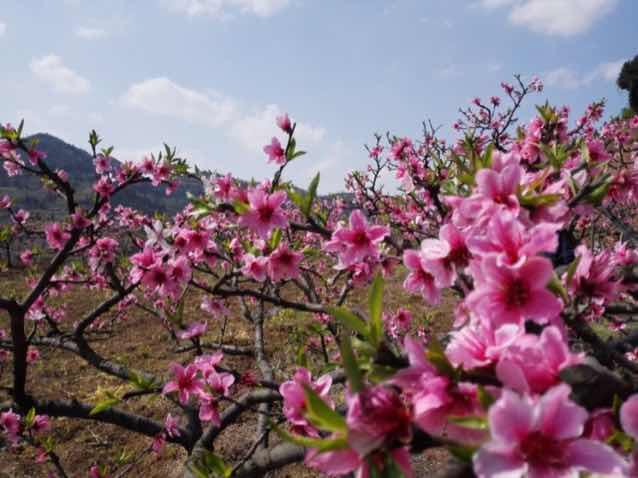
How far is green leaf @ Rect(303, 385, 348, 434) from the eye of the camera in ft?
2.49

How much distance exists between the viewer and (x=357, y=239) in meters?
1.87

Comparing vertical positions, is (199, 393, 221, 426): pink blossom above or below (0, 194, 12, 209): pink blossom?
below

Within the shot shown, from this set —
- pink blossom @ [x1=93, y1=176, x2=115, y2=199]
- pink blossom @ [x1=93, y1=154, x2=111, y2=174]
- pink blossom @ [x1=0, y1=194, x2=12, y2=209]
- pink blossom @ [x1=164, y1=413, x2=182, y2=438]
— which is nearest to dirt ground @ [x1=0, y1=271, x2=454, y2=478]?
pink blossom @ [x1=164, y1=413, x2=182, y2=438]

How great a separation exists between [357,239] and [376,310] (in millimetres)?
944

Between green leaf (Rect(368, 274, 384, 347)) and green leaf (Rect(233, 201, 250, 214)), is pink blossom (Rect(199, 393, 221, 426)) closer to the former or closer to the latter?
green leaf (Rect(233, 201, 250, 214))

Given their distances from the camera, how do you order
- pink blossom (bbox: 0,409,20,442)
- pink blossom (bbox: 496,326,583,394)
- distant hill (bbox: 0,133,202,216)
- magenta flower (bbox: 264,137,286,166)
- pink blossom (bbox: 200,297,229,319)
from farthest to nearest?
distant hill (bbox: 0,133,202,216), pink blossom (bbox: 0,409,20,442), pink blossom (bbox: 200,297,229,319), magenta flower (bbox: 264,137,286,166), pink blossom (bbox: 496,326,583,394)

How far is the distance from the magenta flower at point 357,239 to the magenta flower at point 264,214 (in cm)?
31

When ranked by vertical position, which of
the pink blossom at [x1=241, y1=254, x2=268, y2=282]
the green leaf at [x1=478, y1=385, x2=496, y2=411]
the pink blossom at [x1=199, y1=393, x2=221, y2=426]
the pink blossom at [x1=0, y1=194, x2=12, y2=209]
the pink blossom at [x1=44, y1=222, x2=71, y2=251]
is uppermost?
the pink blossom at [x1=0, y1=194, x2=12, y2=209]

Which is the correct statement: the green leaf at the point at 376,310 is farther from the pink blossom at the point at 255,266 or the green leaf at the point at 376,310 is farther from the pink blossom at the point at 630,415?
A: the pink blossom at the point at 255,266

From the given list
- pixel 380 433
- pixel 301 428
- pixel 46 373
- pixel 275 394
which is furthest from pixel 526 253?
pixel 46 373

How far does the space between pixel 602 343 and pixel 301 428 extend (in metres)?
1.07

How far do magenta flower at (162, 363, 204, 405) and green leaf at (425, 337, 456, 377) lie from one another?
1733 millimetres

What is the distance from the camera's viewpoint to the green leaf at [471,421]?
0.71 meters

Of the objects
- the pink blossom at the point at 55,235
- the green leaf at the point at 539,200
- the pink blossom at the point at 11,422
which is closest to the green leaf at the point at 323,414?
the green leaf at the point at 539,200
